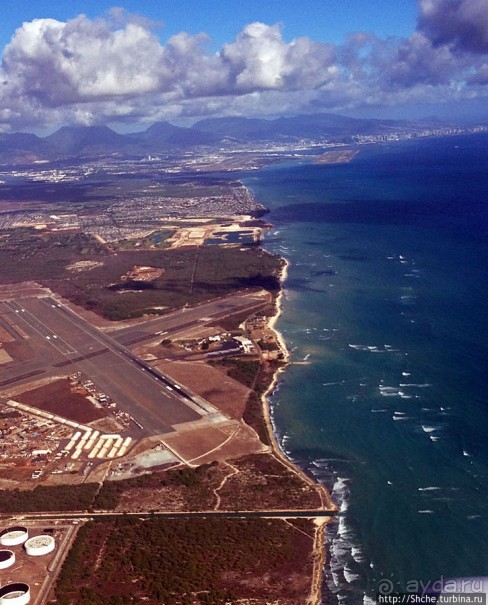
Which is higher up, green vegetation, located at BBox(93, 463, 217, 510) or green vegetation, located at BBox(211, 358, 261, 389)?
green vegetation, located at BBox(211, 358, 261, 389)

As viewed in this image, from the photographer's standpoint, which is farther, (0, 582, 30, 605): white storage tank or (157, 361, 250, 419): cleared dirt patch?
(157, 361, 250, 419): cleared dirt patch

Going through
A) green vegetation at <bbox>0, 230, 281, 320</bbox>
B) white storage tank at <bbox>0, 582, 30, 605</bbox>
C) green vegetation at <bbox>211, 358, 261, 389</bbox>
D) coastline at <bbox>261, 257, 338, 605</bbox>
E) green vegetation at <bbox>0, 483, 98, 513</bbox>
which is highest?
green vegetation at <bbox>0, 230, 281, 320</bbox>

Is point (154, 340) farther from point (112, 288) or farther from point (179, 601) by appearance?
point (179, 601)

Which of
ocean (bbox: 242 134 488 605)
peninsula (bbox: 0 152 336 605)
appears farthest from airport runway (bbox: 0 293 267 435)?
ocean (bbox: 242 134 488 605)

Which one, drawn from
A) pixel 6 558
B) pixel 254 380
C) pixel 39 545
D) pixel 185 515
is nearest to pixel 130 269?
pixel 254 380

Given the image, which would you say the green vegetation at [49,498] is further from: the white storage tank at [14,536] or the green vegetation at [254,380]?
the green vegetation at [254,380]

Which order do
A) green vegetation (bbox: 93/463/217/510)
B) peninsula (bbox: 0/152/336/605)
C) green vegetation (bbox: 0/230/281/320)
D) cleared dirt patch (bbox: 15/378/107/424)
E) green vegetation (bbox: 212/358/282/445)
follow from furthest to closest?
green vegetation (bbox: 0/230/281/320)
cleared dirt patch (bbox: 15/378/107/424)
green vegetation (bbox: 212/358/282/445)
green vegetation (bbox: 93/463/217/510)
peninsula (bbox: 0/152/336/605)

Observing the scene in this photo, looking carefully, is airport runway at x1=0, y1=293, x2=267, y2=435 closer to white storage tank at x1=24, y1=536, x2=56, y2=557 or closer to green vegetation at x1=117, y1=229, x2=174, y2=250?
white storage tank at x1=24, y1=536, x2=56, y2=557
